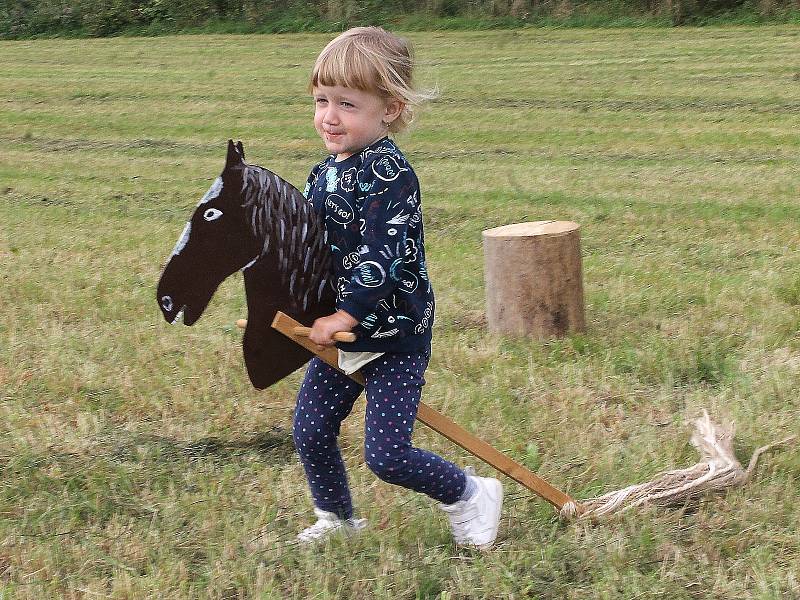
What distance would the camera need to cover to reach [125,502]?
3863 mm

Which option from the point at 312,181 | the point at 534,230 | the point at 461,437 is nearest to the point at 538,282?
the point at 534,230

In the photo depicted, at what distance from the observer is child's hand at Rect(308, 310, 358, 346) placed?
10.1 feet

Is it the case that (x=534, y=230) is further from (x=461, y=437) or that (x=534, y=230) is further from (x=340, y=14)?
(x=340, y=14)

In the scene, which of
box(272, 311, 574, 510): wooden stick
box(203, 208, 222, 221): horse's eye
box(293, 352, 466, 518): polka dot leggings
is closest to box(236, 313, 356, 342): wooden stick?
box(272, 311, 574, 510): wooden stick

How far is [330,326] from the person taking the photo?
3.08m

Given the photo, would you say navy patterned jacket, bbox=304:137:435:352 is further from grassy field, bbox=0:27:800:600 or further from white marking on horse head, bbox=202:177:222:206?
grassy field, bbox=0:27:800:600

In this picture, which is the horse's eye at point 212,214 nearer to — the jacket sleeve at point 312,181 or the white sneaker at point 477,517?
the jacket sleeve at point 312,181

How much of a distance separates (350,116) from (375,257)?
16.0 inches

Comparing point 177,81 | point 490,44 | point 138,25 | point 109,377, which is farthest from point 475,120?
point 138,25

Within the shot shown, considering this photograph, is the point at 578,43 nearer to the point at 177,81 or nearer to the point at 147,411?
the point at 177,81

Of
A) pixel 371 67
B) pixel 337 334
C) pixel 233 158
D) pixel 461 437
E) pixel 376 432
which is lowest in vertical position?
pixel 461 437

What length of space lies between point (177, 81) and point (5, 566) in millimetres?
14767

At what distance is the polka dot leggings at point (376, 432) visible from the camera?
324 cm

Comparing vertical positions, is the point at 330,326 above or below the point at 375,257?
below
